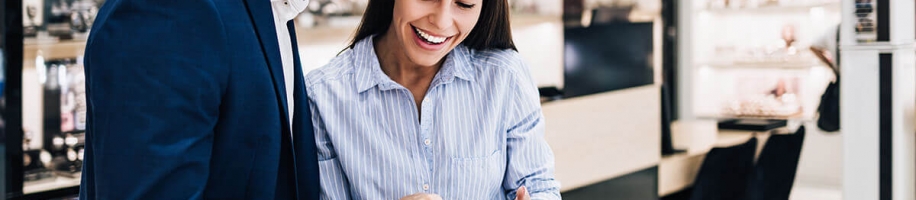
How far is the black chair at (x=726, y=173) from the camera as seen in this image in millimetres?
4969

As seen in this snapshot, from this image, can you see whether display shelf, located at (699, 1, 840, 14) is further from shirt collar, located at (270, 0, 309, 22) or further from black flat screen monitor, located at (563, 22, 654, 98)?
shirt collar, located at (270, 0, 309, 22)

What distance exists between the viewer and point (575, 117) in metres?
4.04

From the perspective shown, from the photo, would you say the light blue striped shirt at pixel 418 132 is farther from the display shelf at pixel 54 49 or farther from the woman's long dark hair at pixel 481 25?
the display shelf at pixel 54 49

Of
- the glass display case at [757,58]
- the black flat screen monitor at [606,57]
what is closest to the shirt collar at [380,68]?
the black flat screen monitor at [606,57]

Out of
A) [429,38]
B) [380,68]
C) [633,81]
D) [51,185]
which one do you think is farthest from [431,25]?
[633,81]

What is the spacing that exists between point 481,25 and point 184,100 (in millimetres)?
707

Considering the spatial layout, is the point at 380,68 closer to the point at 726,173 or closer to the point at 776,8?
the point at 726,173

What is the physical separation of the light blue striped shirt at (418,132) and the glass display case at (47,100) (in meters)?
1.79

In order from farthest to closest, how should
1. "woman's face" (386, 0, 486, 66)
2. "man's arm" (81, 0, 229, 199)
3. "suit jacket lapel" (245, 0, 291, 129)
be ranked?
"woman's face" (386, 0, 486, 66), "suit jacket lapel" (245, 0, 291, 129), "man's arm" (81, 0, 229, 199)

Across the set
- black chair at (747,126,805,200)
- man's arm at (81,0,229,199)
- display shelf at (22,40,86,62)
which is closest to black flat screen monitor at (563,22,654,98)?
black chair at (747,126,805,200)

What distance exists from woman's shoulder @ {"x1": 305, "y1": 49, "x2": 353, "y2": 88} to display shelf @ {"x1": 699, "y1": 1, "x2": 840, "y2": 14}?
16.7 ft

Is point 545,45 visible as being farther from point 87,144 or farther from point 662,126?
point 87,144

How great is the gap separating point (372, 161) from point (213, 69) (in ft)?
1.56

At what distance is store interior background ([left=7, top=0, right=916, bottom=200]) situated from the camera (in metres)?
3.16
